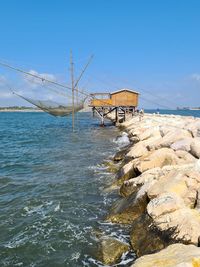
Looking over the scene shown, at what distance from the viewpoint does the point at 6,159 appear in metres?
22.6

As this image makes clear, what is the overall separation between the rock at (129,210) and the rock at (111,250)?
1150 mm

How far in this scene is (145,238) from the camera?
7906 millimetres

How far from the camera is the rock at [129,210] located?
9.70m

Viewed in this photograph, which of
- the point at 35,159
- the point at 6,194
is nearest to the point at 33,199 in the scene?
the point at 6,194

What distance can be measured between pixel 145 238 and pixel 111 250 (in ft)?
3.04

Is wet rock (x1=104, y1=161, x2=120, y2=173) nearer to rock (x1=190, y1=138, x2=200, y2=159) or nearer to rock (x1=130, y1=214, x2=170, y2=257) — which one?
rock (x1=190, y1=138, x2=200, y2=159)

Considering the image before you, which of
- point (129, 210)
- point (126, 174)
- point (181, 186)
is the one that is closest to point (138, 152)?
point (126, 174)

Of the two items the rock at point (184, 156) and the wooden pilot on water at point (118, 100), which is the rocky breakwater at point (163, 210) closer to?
the rock at point (184, 156)

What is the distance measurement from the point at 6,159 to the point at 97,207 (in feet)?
41.4

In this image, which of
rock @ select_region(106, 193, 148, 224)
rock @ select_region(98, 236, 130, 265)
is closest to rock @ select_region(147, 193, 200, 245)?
rock @ select_region(98, 236, 130, 265)

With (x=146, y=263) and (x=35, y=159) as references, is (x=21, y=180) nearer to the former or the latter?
(x=35, y=159)

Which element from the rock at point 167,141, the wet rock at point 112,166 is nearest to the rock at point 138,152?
the rock at point 167,141

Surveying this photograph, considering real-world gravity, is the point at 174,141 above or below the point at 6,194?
above

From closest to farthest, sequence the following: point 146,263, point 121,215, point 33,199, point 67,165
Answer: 1. point 146,263
2. point 121,215
3. point 33,199
4. point 67,165
